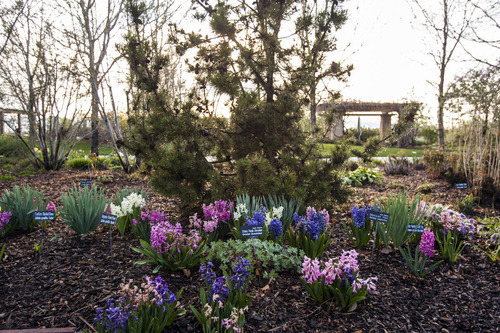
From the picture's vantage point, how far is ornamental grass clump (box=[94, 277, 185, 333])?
5.63 ft

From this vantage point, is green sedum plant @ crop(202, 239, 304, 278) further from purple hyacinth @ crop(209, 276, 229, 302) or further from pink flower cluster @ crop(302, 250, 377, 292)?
purple hyacinth @ crop(209, 276, 229, 302)

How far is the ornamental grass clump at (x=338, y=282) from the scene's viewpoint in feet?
7.11

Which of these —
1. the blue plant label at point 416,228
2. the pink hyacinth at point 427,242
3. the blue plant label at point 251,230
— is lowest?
the pink hyacinth at point 427,242

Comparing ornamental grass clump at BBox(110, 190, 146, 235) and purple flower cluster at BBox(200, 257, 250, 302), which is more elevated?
ornamental grass clump at BBox(110, 190, 146, 235)

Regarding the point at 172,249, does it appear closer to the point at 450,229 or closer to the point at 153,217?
the point at 153,217

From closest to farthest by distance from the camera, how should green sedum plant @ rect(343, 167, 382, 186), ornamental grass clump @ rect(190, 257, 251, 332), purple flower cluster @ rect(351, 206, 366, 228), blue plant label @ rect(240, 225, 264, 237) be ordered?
1. ornamental grass clump @ rect(190, 257, 251, 332)
2. blue plant label @ rect(240, 225, 264, 237)
3. purple flower cluster @ rect(351, 206, 366, 228)
4. green sedum plant @ rect(343, 167, 382, 186)

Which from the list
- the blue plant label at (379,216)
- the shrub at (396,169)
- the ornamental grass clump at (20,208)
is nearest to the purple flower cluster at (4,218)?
the ornamental grass clump at (20,208)

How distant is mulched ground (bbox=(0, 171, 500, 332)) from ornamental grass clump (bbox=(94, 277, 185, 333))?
0.70 feet

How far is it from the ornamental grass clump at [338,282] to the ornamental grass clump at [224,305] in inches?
17.9

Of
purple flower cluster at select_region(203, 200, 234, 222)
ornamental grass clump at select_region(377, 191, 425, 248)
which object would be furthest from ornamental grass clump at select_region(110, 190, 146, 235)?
ornamental grass clump at select_region(377, 191, 425, 248)

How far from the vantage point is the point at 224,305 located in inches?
81.4

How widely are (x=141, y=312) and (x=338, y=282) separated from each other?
4.11 ft

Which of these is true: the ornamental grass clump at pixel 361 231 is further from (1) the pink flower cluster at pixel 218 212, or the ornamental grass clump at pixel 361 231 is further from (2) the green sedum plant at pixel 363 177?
(2) the green sedum plant at pixel 363 177

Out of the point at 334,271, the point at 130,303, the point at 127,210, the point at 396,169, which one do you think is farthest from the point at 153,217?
the point at 396,169
